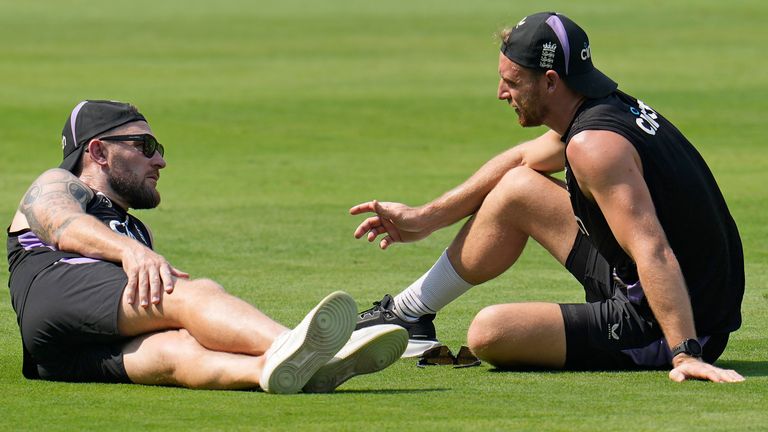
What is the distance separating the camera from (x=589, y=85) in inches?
260

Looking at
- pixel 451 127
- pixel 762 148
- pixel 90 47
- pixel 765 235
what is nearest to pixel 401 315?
pixel 765 235

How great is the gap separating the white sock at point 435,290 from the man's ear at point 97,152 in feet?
5.02

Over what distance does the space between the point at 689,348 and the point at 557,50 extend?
4.36 feet

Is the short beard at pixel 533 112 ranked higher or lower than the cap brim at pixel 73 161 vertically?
higher

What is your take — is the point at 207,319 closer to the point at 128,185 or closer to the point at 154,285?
the point at 154,285

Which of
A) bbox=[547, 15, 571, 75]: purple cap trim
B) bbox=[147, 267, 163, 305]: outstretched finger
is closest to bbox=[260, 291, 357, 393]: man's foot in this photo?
bbox=[147, 267, 163, 305]: outstretched finger

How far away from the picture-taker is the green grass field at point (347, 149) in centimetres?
580

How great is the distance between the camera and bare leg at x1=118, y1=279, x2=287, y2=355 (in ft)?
19.8

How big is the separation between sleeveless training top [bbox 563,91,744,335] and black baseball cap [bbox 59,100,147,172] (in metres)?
2.01

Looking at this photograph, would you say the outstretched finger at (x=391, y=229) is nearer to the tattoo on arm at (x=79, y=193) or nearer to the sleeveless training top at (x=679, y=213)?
the sleeveless training top at (x=679, y=213)

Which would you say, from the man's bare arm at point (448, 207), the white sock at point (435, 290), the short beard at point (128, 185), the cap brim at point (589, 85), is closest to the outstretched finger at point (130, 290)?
the short beard at point (128, 185)

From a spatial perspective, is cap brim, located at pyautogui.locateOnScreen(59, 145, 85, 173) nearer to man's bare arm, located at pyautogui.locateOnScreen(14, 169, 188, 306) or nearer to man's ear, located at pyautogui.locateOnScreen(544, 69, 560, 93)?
man's bare arm, located at pyautogui.locateOnScreen(14, 169, 188, 306)

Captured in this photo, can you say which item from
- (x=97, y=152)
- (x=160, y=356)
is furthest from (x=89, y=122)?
(x=160, y=356)

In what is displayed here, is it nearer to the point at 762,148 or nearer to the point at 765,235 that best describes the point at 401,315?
the point at 765,235
